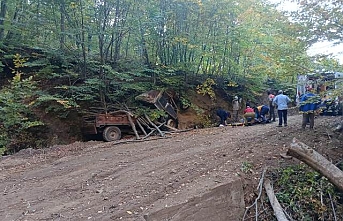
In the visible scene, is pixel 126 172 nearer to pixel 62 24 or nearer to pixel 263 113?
pixel 62 24

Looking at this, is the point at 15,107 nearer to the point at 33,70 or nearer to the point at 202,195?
the point at 33,70

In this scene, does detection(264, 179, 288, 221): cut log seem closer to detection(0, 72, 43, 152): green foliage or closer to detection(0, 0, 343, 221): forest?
detection(0, 0, 343, 221): forest

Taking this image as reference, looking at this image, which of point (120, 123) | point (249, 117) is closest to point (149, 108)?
point (120, 123)

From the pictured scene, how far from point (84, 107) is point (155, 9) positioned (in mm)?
5269

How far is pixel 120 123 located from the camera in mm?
11266

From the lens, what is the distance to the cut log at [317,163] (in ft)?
19.4

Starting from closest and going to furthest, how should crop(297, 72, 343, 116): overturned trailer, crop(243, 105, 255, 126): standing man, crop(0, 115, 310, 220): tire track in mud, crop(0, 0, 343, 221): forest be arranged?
crop(0, 115, 310, 220): tire track in mud, crop(0, 0, 343, 221): forest, crop(297, 72, 343, 116): overturned trailer, crop(243, 105, 255, 126): standing man

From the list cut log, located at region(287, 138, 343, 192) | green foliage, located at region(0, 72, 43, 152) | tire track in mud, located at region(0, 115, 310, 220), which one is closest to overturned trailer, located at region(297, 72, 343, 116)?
tire track in mud, located at region(0, 115, 310, 220)

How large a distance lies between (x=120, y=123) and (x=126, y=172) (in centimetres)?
526

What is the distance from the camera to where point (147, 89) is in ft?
41.2

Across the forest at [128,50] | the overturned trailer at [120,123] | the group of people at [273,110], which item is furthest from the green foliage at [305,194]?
the overturned trailer at [120,123]

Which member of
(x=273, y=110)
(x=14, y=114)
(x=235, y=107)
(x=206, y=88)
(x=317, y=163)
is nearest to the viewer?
(x=317, y=163)

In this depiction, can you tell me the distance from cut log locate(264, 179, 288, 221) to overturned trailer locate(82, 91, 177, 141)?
19.0 ft

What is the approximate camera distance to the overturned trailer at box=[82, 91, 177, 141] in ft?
35.8
